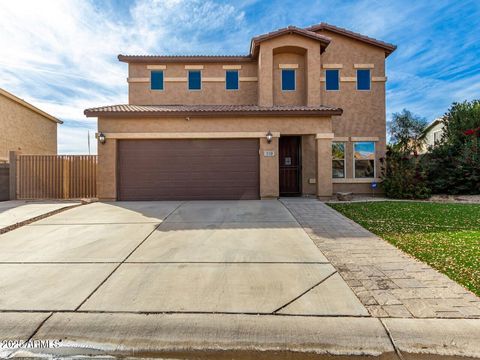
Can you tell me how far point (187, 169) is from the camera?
11398mm

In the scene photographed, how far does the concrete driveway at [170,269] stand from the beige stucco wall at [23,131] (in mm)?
14775

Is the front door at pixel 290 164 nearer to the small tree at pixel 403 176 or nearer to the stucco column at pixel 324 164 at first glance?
the stucco column at pixel 324 164

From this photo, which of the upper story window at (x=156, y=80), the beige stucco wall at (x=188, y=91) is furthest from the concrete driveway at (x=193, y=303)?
the upper story window at (x=156, y=80)

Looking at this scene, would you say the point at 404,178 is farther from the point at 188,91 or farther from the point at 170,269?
the point at 170,269

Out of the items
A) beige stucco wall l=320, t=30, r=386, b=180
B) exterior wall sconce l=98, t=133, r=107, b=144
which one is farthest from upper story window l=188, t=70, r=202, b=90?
beige stucco wall l=320, t=30, r=386, b=180

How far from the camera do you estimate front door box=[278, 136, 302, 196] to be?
13.0 metres

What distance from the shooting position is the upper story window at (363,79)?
14203mm

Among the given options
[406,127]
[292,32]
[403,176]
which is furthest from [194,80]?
[406,127]

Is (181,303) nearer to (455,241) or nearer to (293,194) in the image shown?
(455,241)

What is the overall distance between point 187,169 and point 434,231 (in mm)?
8360

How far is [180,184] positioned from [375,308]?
9.14m

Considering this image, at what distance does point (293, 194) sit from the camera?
1295cm

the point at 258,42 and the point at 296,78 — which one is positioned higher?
the point at 258,42

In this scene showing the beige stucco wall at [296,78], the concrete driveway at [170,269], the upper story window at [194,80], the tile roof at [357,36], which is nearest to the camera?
the concrete driveway at [170,269]
